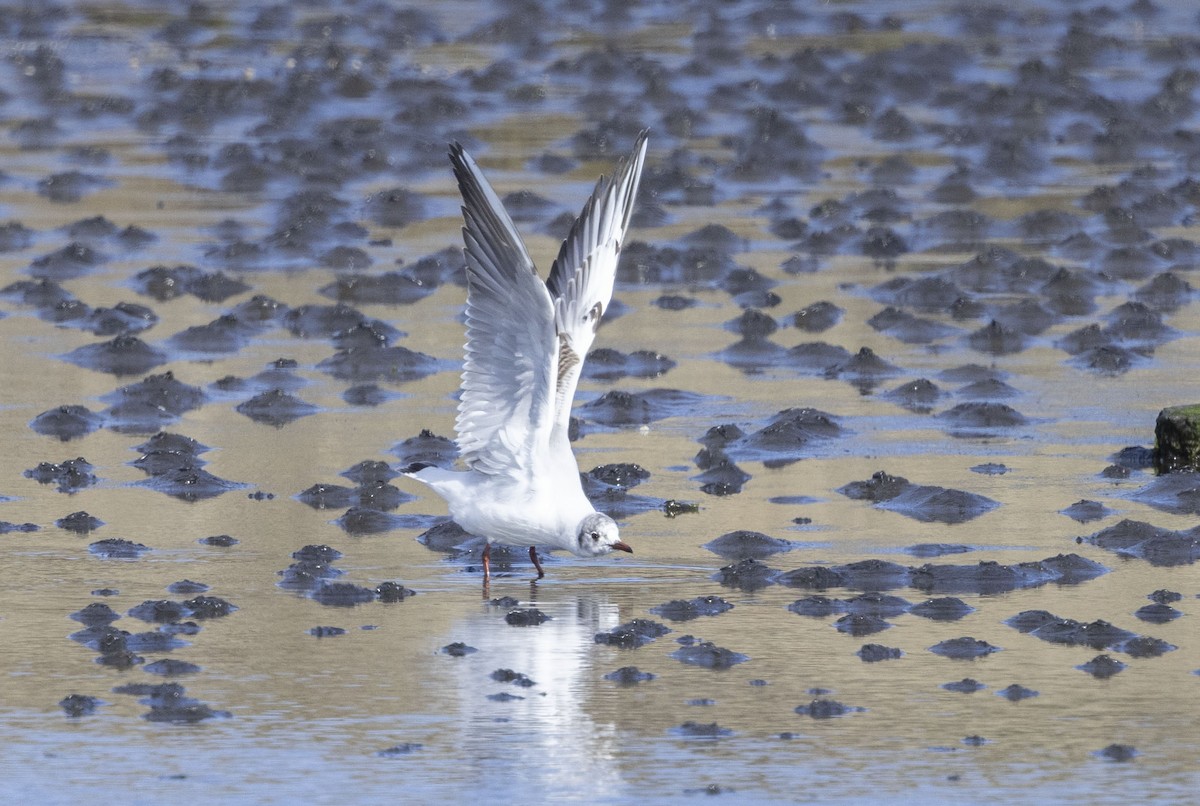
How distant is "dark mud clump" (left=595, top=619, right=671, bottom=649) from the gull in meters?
0.51

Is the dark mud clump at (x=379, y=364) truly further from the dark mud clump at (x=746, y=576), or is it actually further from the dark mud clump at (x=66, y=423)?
the dark mud clump at (x=746, y=576)

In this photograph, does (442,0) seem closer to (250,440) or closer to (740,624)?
(250,440)

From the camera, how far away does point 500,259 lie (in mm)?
9125

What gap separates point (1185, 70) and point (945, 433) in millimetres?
15000

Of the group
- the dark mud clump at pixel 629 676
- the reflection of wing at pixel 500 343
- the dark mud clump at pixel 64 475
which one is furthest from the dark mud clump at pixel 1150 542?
the dark mud clump at pixel 64 475

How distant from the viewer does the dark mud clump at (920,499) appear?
34.9 ft

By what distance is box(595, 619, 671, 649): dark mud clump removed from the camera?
8617 millimetres

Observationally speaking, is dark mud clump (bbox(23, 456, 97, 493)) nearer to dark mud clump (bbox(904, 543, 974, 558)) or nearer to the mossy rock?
dark mud clump (bbox(904, 543, 974, 558))

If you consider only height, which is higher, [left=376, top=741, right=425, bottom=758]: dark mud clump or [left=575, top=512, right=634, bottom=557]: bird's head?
[left=575, top=512, right=634, bottom=557]: bird's head

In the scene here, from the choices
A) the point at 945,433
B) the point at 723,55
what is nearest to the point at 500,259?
the point at 945,433

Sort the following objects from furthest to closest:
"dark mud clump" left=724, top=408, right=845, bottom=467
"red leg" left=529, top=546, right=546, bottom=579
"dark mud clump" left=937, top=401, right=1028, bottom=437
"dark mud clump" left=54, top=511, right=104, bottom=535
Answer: "dark mud clump" left=937, top=401, right=1028, bottom=437
"dark mud clump" left=724, top=408, right=845, bottom=467
"dark mud clump" left=54, top=511, right=104, bottom=535
"red leg" left=529, top=546, right=546, bottom=579

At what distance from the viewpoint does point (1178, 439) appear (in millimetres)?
11070

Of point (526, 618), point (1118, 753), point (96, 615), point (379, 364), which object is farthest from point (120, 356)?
point (1118, 753)

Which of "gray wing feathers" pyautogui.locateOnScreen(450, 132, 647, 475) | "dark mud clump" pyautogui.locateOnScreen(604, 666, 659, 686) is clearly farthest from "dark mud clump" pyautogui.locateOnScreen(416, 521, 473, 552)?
"dark mud clump" pyautogui.locateOnScreen(604, 666, 659, 686)
